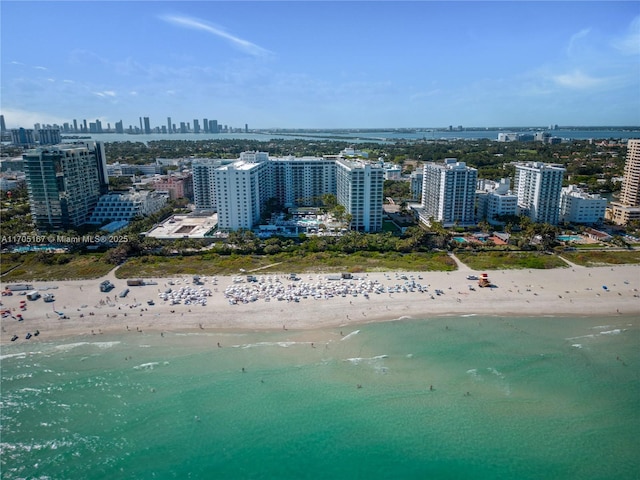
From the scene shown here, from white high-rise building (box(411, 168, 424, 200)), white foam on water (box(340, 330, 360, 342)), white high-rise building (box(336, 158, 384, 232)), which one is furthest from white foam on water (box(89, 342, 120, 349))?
white high-rise building (box(411, 168, 424, 200))

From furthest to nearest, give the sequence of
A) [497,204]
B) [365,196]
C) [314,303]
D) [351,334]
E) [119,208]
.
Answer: [119,208], [497,204], [365,196], [314,303], [351,334]

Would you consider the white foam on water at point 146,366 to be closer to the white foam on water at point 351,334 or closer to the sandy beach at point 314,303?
the sandy beach at point 314,303

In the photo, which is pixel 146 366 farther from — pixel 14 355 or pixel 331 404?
pixel 331 404

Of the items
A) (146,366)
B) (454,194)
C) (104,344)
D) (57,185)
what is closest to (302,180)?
(454,194)

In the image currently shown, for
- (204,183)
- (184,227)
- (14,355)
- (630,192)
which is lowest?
(14,355)

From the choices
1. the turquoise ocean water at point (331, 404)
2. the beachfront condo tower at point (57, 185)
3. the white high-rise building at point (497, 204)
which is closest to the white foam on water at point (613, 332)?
the turquoise ocean water at point (331, 404)

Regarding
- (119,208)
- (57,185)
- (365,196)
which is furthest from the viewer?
(119,208)

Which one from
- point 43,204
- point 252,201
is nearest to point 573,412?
point 252,201
